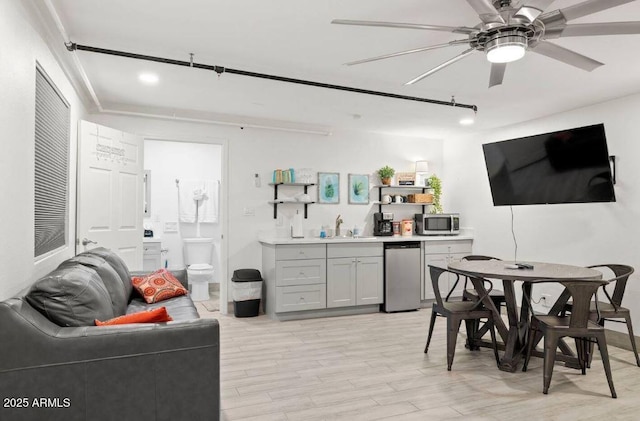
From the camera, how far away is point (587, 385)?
3.05 m

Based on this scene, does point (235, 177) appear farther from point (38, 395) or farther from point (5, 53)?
point (38, 395)

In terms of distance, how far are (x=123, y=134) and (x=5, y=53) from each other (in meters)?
2.39

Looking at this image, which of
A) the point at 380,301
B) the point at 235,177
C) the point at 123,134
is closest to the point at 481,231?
the point at 380,301

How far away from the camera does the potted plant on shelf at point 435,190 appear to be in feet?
20.3

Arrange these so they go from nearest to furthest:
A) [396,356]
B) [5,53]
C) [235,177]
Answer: [5,53], [396,356], [235,177]

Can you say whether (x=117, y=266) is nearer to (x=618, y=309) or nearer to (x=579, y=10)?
(x=579, y=10)

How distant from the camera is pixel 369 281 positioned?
17.5ft

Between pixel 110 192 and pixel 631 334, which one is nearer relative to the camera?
pixel 631 334

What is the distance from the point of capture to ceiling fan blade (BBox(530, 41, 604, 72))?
7.56ft

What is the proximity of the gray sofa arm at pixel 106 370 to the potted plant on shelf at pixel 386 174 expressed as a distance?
4260 mm

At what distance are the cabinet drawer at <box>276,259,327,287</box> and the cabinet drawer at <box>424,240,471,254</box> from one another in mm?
1530

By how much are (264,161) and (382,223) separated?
184 centimetres

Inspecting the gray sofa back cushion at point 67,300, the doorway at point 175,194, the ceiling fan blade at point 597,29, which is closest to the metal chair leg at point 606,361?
the ceiling fan blade at point 597,29

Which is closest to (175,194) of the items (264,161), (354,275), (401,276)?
(264,161)
